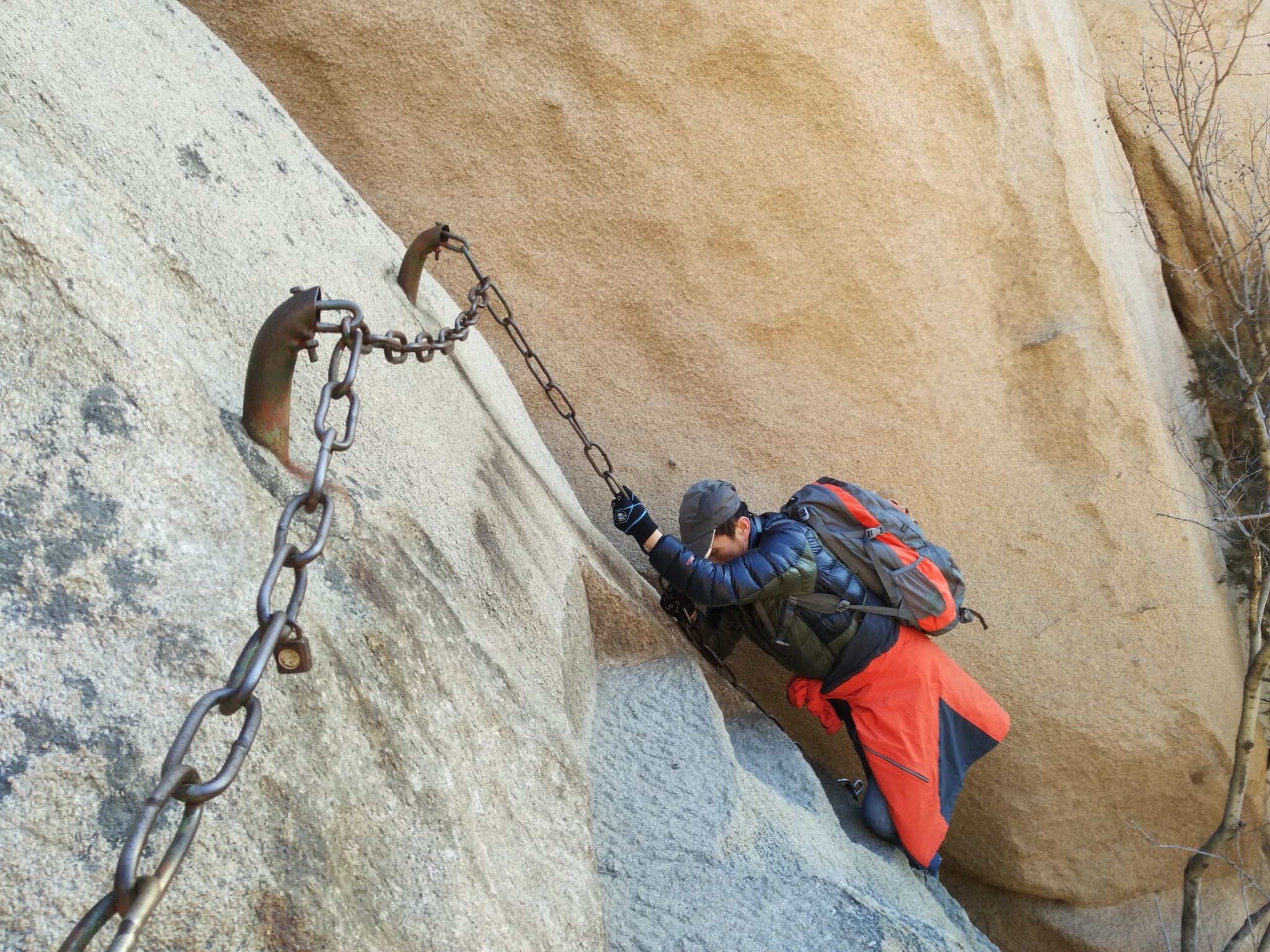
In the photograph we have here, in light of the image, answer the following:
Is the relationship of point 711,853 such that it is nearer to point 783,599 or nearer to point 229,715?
point 783,599

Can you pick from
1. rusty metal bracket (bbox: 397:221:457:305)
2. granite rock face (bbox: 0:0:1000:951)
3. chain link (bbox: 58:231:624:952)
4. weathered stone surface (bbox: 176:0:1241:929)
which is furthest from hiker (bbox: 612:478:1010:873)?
chain link (bbox: 58:231:624:952)

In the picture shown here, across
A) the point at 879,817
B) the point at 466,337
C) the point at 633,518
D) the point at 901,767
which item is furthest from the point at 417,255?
the point at 879,817

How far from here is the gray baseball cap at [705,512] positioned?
320cm

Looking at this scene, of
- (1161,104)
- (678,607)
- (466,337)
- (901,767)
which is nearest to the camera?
(466,337)

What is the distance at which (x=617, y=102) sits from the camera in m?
3.81

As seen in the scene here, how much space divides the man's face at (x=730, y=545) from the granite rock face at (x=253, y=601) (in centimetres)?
65

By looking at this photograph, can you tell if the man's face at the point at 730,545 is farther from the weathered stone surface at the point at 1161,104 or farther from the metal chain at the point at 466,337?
the weathered stone surface at the point at 1161,104

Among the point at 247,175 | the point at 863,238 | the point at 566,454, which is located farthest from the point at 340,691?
the point at 863,238

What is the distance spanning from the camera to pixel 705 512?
320 centimetres

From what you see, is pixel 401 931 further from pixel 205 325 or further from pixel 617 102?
pixel 617 102

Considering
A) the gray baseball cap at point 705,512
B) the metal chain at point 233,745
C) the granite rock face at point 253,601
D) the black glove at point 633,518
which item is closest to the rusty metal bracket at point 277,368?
the granite rock face at point 253,601

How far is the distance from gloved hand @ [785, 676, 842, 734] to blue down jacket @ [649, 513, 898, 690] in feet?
0.31

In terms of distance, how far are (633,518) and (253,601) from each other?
194cm

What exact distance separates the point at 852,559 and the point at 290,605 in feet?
8.48
